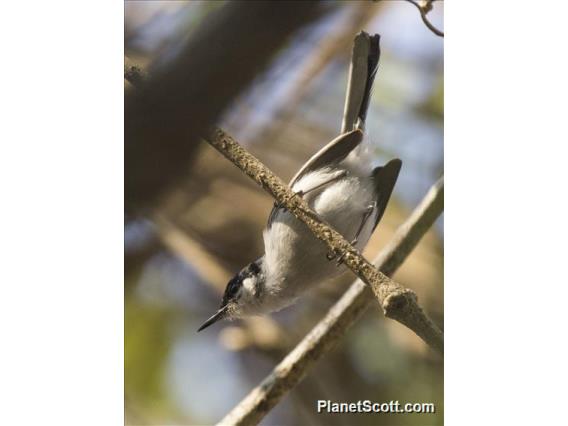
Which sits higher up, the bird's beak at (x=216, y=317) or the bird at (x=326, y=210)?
the bird at (x=326, y=210)

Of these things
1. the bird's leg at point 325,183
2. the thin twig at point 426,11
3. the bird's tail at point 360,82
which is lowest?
the bird's leg at point 325,183

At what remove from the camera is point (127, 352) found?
5.91 feet

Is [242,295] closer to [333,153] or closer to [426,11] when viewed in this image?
[333,153]

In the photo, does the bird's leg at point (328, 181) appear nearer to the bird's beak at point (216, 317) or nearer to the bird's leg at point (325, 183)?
the bird's leg at point (325, 183)

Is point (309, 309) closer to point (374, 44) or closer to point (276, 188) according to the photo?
point (276, 188)

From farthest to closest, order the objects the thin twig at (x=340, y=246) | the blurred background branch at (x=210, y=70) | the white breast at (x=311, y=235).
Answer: the white breast at (x=311, y=235), the thin twig at (x=340, y=246), the blurred background branch at (x=210, y=70)

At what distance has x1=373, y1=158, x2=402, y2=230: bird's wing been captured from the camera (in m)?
1.78

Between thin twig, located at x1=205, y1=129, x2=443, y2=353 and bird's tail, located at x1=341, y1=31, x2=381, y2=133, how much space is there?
0.95 feet

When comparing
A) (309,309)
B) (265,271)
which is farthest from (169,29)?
(309,309)

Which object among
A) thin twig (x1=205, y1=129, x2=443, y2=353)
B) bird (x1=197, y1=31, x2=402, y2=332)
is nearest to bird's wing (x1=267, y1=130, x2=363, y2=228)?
bird (x1=197, y1=31, x2=402, y2=332)

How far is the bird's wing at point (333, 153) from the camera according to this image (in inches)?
69.0

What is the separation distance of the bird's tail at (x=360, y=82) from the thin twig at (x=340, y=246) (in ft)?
0.95

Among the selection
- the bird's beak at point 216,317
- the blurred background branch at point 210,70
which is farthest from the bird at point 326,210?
the blurred background branch at point 210,70

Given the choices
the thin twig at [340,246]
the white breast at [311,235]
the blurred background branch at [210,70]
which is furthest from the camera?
the white breast at [311,235]
